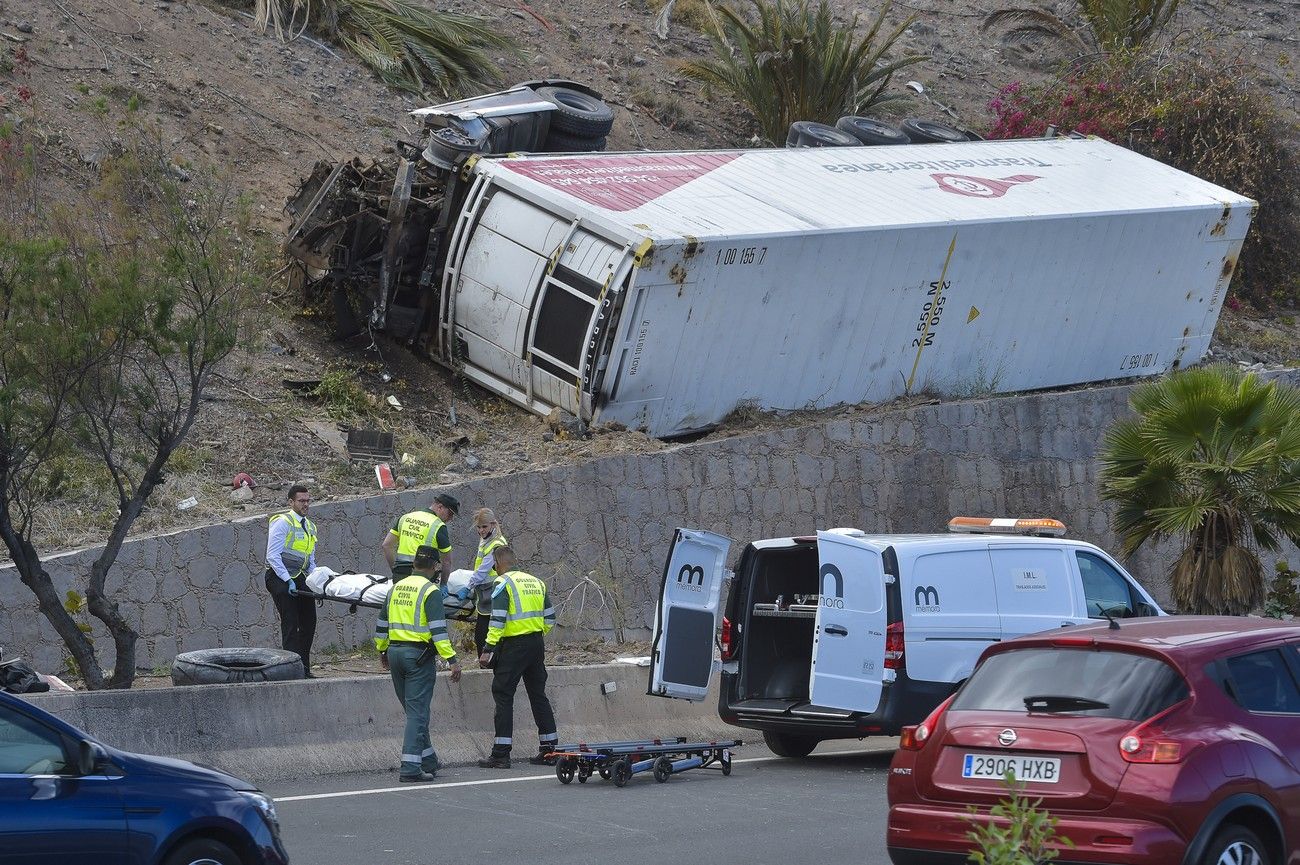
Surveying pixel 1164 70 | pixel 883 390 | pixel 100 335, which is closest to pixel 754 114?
pixel 1164 70

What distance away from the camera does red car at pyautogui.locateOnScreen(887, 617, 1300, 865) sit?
265 inches

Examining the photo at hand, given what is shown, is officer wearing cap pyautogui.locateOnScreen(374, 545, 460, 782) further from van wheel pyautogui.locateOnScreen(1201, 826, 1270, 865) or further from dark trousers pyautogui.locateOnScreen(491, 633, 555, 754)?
van wheel pyautogui.locateOnScreen(1201, 826, 1270, 865)

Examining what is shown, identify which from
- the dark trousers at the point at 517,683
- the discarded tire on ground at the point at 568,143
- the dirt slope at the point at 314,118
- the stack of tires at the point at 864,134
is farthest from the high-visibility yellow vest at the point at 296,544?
the stack of tires at the point at 864,134

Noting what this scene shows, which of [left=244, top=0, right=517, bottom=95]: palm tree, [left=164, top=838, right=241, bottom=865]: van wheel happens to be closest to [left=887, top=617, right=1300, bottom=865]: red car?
[left=164, top=838, right=241, bottom=865]: van wheel

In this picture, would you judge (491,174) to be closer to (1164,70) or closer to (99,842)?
(99,842)

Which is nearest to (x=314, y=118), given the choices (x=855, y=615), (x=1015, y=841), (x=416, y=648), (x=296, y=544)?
(x=296, y=544)

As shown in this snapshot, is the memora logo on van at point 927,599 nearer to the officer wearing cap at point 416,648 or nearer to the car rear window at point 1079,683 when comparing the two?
the officer wearing cap at point 416,648

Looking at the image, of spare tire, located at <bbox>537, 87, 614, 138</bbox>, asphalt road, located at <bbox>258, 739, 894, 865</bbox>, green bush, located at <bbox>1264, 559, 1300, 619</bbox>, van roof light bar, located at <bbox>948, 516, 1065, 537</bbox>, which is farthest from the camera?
spare tire, located at <bbox>537, 87, 614, 138</bbox>

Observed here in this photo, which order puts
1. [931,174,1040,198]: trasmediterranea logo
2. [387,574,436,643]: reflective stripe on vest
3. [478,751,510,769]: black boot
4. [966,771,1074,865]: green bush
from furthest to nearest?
[931,174,1040,198]: trasmediterranea logo < [478,751,510,769]: black boot < [387,574,436,643]: reflective stripe on vest < [966,771,1074,865]: green bush

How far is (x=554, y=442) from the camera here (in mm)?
17125

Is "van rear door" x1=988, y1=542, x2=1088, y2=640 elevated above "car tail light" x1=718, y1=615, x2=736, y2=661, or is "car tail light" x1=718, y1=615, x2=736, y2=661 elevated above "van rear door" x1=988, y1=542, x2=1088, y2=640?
"van rear door" x1=988, y1=542, x2=1088, y2=640

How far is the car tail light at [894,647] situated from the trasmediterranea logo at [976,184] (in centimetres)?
983

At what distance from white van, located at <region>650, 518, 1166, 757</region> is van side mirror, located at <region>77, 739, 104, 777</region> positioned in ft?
20.3

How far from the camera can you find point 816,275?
17953 mm
